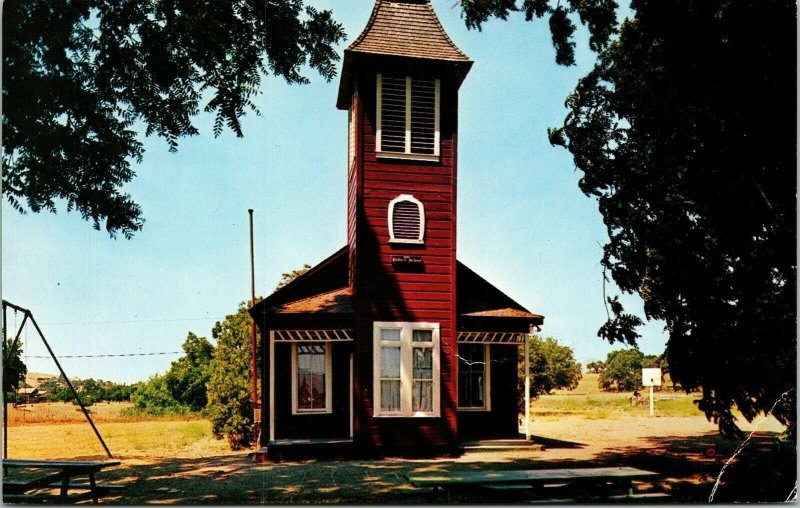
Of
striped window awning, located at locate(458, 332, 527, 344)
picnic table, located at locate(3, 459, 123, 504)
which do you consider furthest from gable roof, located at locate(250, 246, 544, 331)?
picnic table, located at locate(3, 459, 123, 504)

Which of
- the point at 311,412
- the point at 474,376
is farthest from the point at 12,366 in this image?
the point at 474,376

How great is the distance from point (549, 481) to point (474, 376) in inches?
292

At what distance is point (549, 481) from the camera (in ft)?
28.2

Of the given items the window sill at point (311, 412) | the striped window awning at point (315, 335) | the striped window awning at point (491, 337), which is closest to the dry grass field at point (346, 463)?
the window sill at point (311, 412)

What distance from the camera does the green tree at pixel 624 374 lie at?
52.4ft

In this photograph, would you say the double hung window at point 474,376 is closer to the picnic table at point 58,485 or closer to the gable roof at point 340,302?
the gable roof at point 340,302

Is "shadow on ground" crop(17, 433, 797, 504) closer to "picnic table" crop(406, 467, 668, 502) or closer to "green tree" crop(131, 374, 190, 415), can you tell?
"picnic table" crop(406, 467, 668, 502)

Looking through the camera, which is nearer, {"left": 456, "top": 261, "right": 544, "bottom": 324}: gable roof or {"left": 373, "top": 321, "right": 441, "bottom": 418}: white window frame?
{"left": 373, "top": 321, "right": 441, "bottom": 418}: white window frame

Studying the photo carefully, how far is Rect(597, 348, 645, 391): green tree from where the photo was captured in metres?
16.0

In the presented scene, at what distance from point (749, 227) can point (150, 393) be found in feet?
34.2

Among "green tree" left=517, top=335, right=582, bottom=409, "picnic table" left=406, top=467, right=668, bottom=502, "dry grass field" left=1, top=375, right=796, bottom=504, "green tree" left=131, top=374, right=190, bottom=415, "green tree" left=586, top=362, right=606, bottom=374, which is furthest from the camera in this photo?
"green tree" left=517, top=335, right=582, bottom=409

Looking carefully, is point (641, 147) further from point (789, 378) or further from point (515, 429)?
point (515, 429)

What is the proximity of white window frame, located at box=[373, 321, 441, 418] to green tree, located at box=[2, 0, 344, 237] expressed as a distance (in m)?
5.14

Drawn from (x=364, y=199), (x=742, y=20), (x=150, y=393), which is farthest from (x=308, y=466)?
(x=742, y=20)
